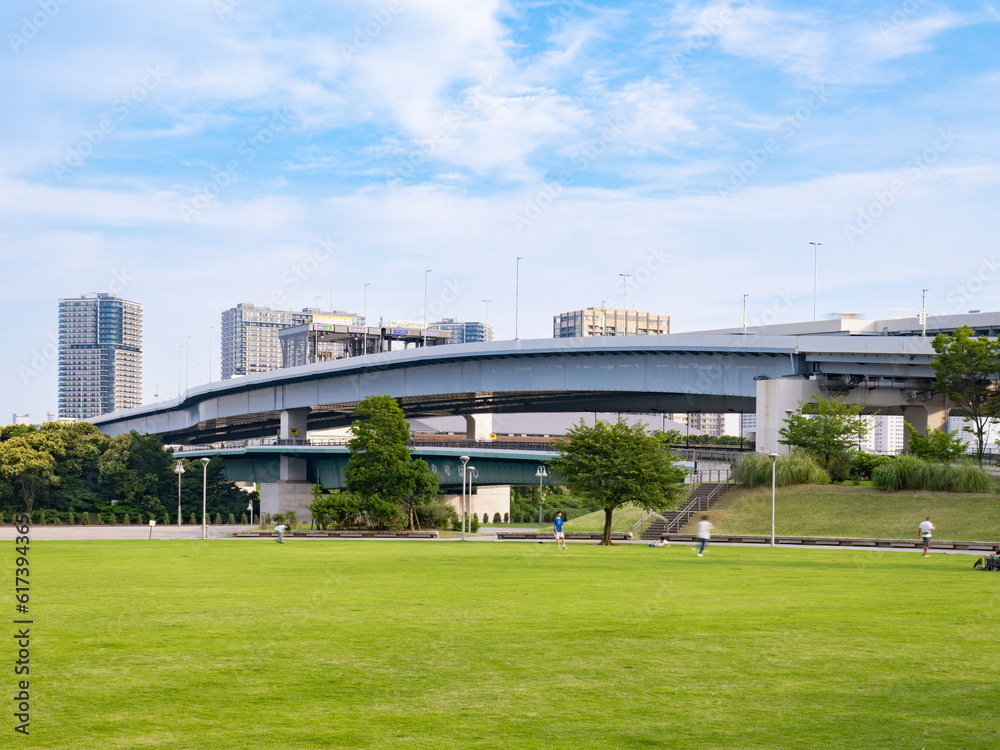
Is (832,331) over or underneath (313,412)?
over

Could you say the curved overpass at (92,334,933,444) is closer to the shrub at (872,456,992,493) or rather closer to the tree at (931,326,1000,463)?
the tree at (931,326,1000,463)

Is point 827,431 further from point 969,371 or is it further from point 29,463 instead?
point 29,463

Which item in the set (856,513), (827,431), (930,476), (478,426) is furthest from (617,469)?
(478,426)

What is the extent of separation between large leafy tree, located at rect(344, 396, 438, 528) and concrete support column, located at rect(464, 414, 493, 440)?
125 feet

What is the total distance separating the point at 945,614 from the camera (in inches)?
635

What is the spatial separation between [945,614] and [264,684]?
11921mm

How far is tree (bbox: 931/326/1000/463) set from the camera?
51.9 meters

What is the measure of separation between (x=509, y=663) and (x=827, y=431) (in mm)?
46446

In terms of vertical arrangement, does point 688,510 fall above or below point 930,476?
below

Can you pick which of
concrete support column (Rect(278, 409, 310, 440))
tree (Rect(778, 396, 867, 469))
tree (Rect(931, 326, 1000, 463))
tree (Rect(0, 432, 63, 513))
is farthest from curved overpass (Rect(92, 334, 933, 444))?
tree (Rect(0, 432, 63, 513))

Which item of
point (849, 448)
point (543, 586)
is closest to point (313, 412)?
point (849, 448)

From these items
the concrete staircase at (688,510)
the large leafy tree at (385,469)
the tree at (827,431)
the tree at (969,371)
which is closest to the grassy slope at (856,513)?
the concrete staircase at (688,510)

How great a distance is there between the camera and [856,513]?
1858 inches

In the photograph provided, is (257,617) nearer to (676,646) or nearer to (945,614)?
(676,646)
